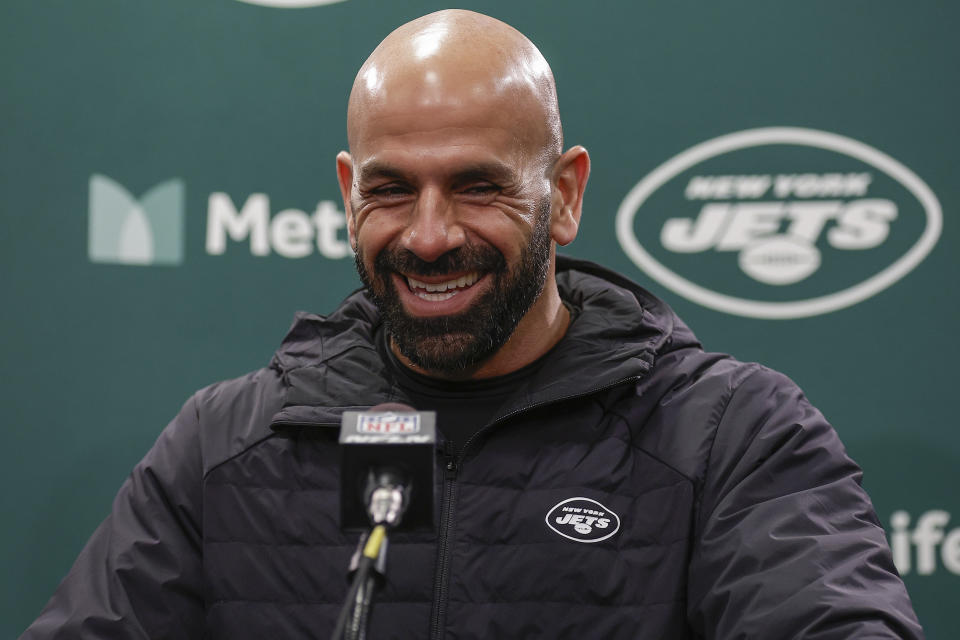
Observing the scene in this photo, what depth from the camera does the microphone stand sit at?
0.64 m

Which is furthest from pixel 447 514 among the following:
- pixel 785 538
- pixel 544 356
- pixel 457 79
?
pixel 457 79

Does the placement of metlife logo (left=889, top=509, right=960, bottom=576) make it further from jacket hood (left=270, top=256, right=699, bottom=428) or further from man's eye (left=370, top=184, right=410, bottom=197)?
man's eye (left=370, top=184, right=410, bottom=197)

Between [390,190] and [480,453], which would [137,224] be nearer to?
[390,190]

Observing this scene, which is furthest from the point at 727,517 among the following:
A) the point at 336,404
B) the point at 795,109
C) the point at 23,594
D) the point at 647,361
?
the point at 23,594

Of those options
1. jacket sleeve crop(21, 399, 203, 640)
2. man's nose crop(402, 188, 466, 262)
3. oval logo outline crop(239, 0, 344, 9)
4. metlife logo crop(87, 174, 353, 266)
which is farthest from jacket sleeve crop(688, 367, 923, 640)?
oval logo outline crop(239, 0, 344, 9)

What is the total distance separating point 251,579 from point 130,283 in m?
0.84

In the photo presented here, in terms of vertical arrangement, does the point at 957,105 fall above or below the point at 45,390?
above

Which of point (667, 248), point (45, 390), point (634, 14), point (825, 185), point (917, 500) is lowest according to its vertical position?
point (917, 500)

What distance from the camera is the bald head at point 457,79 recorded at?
1.16 meters

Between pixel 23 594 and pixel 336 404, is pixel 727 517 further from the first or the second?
pixel 23 594

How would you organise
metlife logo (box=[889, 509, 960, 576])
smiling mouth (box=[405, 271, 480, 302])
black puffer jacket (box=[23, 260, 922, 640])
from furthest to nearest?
metlife logo (box=[889, 509, 960, 576])
smiling mouth (box=[405, 271, 480, 302])
black puffer jacket (box=[23, 260, 922, 640])

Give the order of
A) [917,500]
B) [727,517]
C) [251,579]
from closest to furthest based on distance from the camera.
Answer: [727,517] → [251,579] → [917,500]

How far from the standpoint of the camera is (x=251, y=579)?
1170mm

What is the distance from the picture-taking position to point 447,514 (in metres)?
1.15
